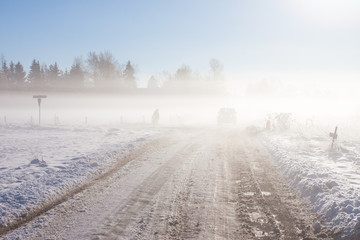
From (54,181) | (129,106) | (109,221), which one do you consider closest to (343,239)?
(109,221)

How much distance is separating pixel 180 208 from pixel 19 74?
66721mm

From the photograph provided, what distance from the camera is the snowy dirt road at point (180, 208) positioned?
3967mm

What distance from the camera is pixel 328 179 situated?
635cm

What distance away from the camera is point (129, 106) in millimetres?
49969


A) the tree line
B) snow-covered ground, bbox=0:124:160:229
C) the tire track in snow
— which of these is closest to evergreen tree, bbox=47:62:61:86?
the tree line

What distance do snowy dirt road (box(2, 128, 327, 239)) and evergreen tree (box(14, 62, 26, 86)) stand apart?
62410 mm

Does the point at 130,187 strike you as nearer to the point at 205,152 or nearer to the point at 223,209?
the point at 223,209

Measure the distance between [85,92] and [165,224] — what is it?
167 ft

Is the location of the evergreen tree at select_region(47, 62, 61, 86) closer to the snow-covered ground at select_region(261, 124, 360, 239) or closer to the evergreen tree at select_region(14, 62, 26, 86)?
the evergreen tree at select_region(14, 62, 26, 86)

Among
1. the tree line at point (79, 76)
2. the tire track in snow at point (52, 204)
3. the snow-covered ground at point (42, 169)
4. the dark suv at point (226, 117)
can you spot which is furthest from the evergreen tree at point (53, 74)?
the tire track in snow at point (52, 204)

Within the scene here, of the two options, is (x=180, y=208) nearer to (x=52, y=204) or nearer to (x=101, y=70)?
(x=52, y=204)

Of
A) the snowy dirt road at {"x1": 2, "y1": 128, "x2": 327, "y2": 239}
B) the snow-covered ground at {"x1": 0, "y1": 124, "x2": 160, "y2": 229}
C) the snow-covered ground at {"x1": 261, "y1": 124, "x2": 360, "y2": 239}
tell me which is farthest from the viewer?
the snow-covered ground at {"x1": 0, "y1": 124, "x2": 160, "y2": 229}

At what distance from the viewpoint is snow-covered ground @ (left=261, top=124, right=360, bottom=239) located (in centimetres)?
439

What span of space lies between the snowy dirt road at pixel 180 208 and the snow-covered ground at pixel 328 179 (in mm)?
375
